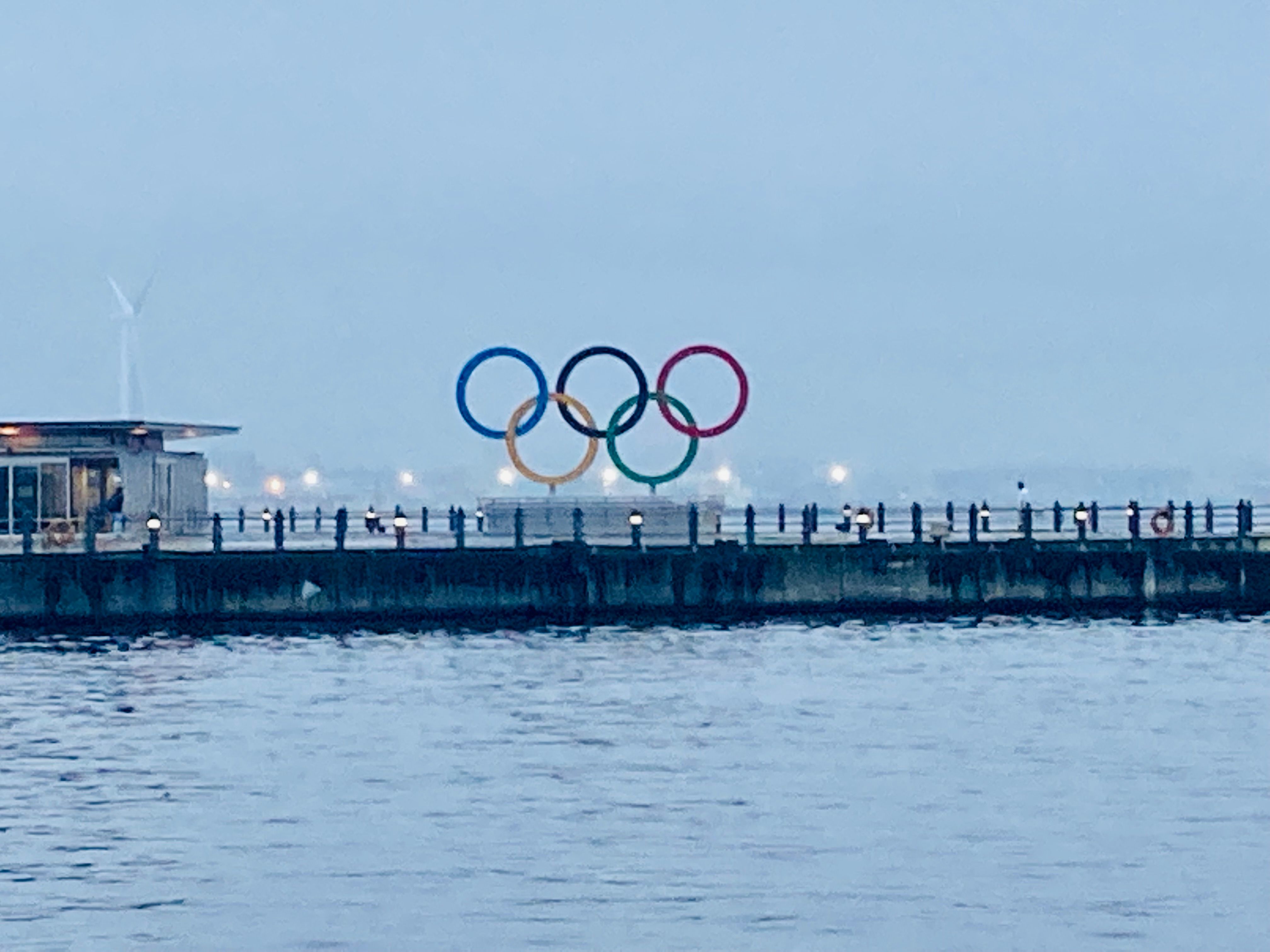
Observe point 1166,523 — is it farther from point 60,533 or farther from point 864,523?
point 60,533

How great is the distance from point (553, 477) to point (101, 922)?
146 feet

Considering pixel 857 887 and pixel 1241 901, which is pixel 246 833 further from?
pixel 1241 901

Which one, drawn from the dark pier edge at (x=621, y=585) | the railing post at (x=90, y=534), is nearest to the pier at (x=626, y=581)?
the dark pier edge at (x=621, y=585)

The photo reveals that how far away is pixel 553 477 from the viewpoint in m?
70.6

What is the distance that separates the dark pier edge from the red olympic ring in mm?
10574

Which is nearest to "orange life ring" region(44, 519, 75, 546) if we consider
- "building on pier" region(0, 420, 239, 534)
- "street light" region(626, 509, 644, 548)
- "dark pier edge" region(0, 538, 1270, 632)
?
"building on pier" region(0, 420, 239, 534)

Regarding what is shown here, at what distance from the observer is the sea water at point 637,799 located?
26469 millimetres

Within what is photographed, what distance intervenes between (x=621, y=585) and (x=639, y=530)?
141 cm

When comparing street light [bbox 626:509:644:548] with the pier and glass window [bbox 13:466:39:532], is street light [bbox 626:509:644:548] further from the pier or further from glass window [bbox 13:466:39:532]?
glass window [bbox 13:466:39:532]

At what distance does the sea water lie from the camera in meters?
26.5

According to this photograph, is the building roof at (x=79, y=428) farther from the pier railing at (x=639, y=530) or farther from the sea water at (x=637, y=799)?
the sea water at (x=637, y=799)

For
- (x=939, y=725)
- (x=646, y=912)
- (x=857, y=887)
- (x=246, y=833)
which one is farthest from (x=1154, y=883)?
(x=939, y=725)

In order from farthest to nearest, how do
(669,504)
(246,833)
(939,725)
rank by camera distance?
(669,504) → (939,725) → (246,833)

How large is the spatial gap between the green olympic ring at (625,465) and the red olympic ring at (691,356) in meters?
0.15
